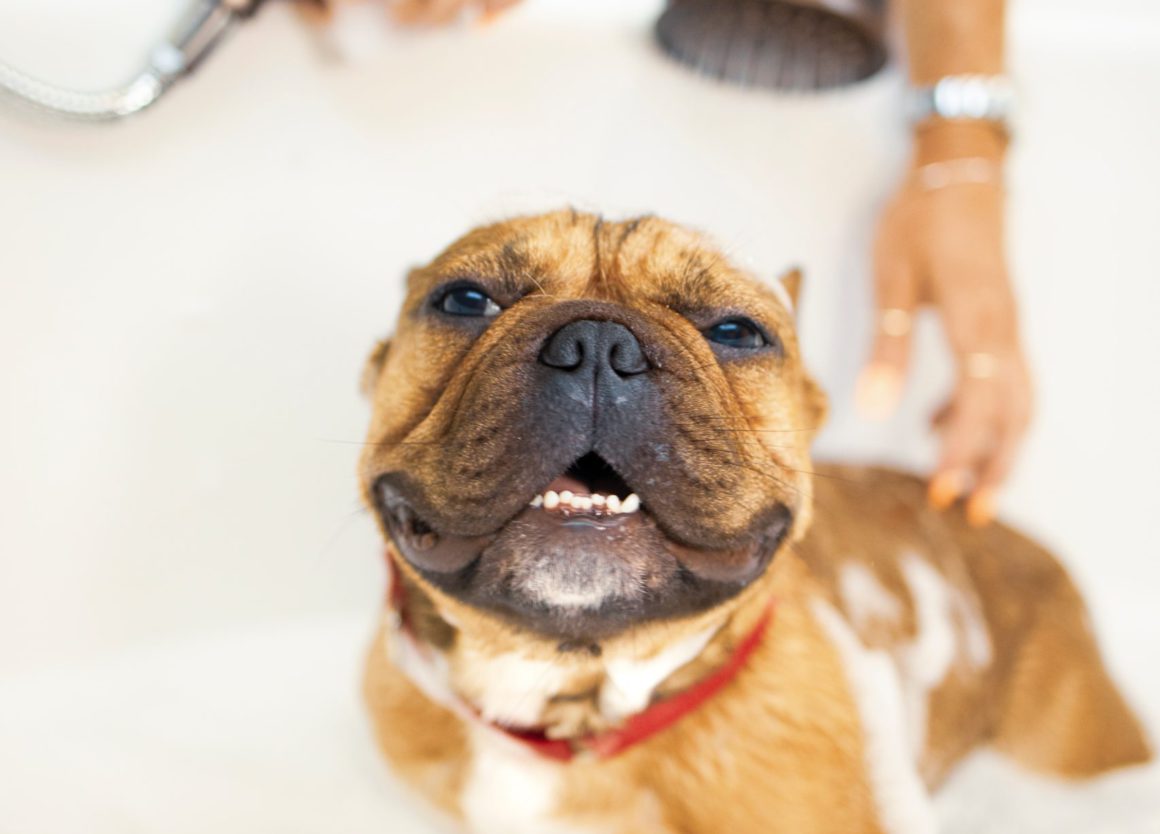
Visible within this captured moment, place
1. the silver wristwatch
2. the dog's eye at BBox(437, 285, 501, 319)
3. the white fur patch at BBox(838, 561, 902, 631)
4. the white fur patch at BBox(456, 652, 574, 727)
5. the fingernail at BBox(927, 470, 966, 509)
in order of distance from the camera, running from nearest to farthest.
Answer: the dog's eye at BBox(437, 285, 501, 319), the white fur patch at BBox(456, 652, 574, 727), the white fur patch at BBox(838, 561, 902, 631), the silver wristwatch, the fingernail at BBox(927, 470, 966, 509)

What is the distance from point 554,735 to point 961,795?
1.13 meters

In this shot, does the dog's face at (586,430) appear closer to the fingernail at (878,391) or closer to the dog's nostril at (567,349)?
the dog's nostril at (567,349)

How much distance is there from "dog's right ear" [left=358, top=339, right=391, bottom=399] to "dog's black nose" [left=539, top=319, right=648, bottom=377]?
538mm

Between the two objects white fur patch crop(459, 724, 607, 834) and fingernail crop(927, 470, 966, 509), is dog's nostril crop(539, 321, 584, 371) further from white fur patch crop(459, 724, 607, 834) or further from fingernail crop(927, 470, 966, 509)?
fingernail crop(927, 470, 966, 509)

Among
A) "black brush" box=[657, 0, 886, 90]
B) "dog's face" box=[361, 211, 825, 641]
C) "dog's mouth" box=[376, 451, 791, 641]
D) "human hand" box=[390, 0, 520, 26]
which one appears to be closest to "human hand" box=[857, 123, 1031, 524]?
"black brush" box=[657, 0, 886, 90]

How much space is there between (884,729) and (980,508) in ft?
2.88

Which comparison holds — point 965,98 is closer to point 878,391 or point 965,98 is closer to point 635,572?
point 878,391

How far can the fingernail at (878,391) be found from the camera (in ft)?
8.07

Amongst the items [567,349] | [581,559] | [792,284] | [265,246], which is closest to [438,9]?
[265,246]

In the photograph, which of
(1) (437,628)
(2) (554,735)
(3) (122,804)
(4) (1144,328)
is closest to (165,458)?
(3) (122,804)

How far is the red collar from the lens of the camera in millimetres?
1562

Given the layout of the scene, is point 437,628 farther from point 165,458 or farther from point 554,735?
point 165,458

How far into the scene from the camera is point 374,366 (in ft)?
5.49

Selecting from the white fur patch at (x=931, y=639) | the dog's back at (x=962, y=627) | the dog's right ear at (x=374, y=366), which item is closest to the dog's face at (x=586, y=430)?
the dog's right ear at (x=374, y=366)
